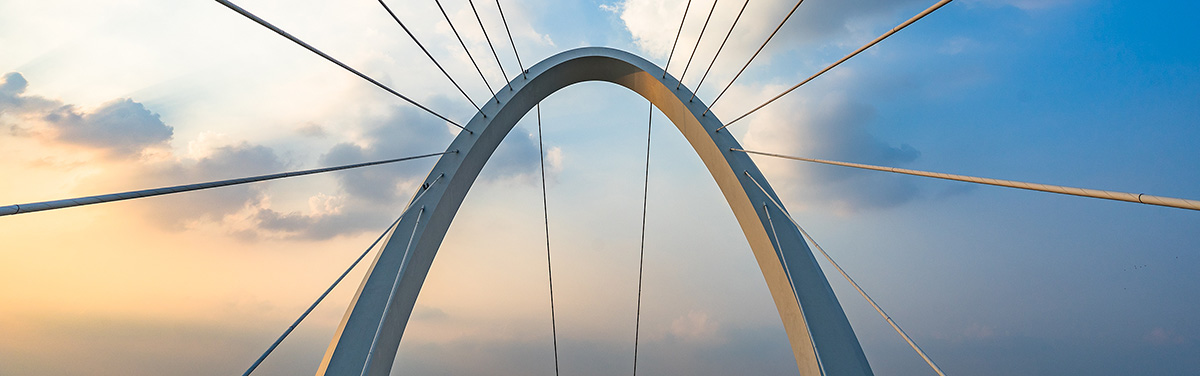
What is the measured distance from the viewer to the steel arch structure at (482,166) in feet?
22.2

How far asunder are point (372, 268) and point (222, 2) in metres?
4.10

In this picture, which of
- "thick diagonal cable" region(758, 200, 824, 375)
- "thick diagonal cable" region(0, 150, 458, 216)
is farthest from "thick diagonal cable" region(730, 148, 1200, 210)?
"thick diagonal cable" region(0, 150, 458, 216)

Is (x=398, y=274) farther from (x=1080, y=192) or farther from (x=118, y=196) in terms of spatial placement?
(x=1080, y=192)

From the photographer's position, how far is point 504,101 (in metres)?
9.55

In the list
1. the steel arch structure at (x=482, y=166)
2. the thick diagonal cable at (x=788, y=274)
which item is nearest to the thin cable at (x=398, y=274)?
the steel arch structure at (x=482, y=166)

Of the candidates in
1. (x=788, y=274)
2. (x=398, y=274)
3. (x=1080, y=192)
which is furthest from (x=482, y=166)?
(x=1080, y=192)

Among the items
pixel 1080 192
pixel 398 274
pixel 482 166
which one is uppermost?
pixel 482 166

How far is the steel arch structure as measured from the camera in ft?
22.2

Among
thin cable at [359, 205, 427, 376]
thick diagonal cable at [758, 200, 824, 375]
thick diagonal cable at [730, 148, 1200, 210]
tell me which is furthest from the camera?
thick diagonal cable at [758, 200, 824, 375]

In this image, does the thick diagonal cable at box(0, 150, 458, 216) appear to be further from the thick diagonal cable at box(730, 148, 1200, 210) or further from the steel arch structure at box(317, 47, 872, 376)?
the thick diagonal cable at box(730, 148, 1200, 210)

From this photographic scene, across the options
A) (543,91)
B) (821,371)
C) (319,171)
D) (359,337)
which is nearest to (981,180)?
(821,371)

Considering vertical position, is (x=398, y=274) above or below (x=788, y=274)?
above

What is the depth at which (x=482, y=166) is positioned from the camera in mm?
9562

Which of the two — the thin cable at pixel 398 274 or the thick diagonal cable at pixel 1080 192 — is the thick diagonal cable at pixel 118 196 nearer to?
the thin cable at pixel 398 274
